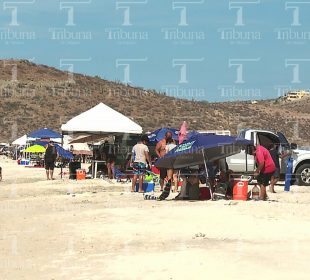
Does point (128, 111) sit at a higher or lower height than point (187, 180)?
higher

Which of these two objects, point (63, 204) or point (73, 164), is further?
point (73, 164)

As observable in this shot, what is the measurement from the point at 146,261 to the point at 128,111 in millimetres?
77081

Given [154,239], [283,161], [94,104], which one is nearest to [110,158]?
[283,161]

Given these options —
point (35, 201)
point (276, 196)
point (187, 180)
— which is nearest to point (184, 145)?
point (187, 180)

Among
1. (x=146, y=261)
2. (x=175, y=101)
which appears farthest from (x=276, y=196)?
(x=175, y=101)

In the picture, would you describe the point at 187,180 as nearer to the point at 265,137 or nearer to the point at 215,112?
the point at 265,137

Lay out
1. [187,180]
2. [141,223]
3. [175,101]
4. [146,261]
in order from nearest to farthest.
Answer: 1. [146,261]
2. [141,223]
3. [187,180]
4. [175,101]

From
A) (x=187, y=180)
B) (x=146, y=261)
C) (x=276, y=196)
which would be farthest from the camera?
(x=276, y=196)

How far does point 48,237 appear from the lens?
10961 mm

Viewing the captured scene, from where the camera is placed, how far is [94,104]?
290 ft

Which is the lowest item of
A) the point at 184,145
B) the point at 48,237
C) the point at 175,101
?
the point at 48,237

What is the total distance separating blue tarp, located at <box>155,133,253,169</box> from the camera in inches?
624

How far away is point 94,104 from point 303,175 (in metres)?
68.3

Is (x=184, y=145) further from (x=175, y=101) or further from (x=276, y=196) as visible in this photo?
(x=175, y=101)
